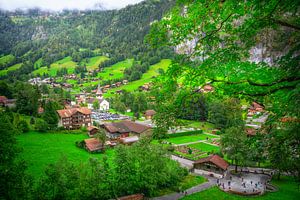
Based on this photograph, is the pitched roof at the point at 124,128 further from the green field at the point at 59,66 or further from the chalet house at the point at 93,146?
the green field at the point at 59,66

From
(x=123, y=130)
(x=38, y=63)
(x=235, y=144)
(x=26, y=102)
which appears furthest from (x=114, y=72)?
(x=235, y=144)

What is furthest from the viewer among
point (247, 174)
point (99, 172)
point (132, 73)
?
point (132, 73)

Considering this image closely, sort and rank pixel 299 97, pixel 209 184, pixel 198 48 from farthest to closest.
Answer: pixel 209 184 → pixel 198 48 → pixel 299 97

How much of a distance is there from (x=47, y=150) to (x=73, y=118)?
63.3 ft

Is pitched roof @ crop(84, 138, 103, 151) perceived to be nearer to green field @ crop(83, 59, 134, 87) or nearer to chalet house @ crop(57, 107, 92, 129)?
chalet house @ crop(57, 107, 92, 129)

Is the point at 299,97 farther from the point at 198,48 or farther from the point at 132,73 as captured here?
the point at 132,73

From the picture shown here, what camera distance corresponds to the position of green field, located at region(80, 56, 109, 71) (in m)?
166

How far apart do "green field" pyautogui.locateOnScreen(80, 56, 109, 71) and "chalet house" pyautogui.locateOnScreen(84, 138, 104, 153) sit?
12038 cm

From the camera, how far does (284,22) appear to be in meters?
6.50

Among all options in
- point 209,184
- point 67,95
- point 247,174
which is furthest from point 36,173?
point 67,95

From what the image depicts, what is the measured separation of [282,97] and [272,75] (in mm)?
608

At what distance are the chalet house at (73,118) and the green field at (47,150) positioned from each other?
5.78 m

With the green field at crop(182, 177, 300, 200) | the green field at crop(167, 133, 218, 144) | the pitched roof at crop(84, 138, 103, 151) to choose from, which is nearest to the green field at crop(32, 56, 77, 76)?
the green field at crop(167, 133, 218, 144)

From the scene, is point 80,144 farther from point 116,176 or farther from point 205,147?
point 205,147
